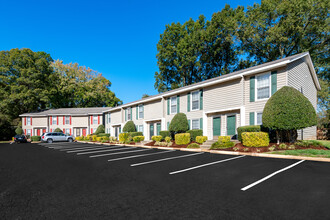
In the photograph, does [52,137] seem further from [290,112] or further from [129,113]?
[290,112]

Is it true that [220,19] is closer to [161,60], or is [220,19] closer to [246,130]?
[161,60]

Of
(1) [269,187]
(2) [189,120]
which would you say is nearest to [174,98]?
(2) [189,120]

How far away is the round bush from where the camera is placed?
32.1 ft

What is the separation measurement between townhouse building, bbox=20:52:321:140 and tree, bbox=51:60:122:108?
27025mm

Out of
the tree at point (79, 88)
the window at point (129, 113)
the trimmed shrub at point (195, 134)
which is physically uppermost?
the tree at point (79, 88)

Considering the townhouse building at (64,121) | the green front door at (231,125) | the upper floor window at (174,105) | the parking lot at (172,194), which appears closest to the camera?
the parking lot at (172,194)

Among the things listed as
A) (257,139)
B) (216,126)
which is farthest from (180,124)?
(257,139)

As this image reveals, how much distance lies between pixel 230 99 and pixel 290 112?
4.77 meters

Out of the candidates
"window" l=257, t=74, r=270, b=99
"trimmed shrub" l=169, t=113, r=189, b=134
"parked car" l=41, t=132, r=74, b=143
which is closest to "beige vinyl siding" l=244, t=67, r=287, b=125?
"window" l=257, t=74, r=270, b=99

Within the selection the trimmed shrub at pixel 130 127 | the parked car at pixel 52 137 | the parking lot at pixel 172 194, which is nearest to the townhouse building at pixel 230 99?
the trimmed shrub at pixel 130 127

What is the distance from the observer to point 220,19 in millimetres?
31359

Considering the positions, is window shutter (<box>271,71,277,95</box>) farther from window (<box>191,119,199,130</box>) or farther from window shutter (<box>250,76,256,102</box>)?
window (<box>191,119,199,130</box>)

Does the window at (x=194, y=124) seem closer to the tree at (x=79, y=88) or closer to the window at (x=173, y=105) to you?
the window at (x=173, y=105)

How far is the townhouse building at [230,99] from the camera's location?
40.5ft
